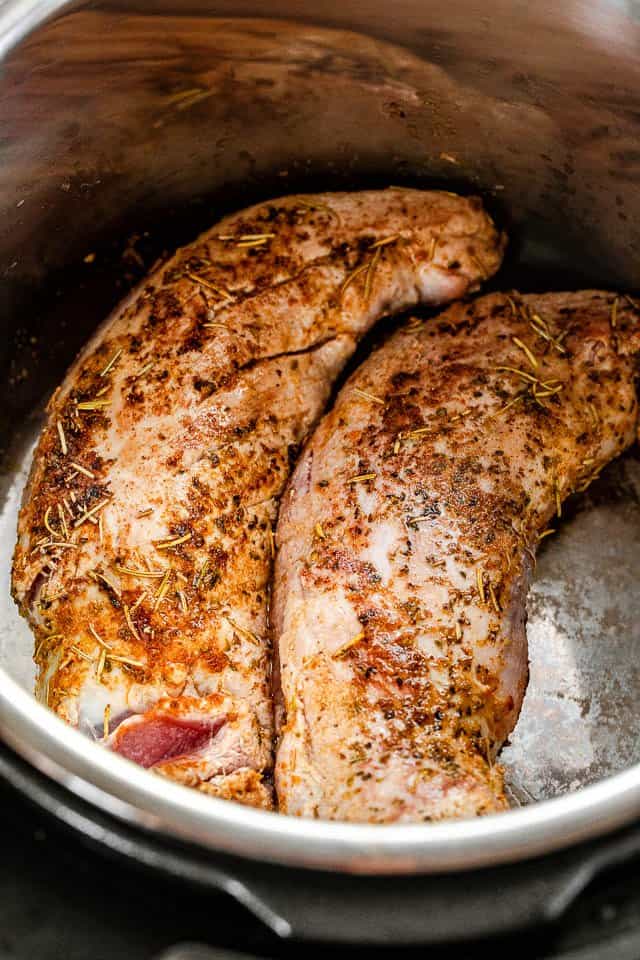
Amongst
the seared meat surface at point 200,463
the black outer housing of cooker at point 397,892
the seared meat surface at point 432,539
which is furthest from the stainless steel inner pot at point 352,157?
the black outer housing of cooker at point 397,892

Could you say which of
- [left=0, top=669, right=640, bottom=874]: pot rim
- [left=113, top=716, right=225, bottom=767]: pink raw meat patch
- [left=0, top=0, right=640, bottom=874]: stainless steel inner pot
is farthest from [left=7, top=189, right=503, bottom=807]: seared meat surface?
[left=0, top=669, right=640, bottom=874]: pot rim

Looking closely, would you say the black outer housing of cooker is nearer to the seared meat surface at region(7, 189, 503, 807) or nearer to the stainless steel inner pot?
the seared meat surface at region(7, 189, 503, 807)

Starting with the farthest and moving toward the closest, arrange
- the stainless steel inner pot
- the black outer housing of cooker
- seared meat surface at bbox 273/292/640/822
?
the stainless steel inner pot → seared meat surface at bbox 273/292/640/822 → the black outer housing of cooker

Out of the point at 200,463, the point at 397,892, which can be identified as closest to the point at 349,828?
the point at 397,892

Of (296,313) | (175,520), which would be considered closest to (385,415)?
(296,313)

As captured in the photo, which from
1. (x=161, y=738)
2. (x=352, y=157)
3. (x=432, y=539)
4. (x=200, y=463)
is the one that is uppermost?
(x=352, y=157)

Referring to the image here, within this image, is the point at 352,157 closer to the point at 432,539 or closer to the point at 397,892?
the point at 432,539

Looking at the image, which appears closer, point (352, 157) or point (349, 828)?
point (349, 828)
